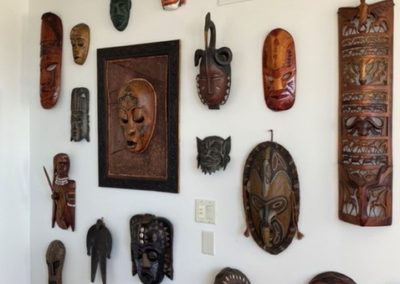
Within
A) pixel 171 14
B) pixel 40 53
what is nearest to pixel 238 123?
pixel 171 14

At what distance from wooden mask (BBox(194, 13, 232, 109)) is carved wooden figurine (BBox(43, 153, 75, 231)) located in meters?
0.83

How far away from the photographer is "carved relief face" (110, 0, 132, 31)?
1.72 meters

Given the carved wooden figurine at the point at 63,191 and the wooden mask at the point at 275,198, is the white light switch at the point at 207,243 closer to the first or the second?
the wooden mask at the point at 275,198

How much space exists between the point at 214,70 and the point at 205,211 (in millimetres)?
574

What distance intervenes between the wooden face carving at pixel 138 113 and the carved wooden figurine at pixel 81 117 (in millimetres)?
230

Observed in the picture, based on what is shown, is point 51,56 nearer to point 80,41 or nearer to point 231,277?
point 80,41

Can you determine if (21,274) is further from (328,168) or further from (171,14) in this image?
(328,168)

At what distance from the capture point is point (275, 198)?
1419 millimetres

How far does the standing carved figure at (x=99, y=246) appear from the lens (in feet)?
5.81

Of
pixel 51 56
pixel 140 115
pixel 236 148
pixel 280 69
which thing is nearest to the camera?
pixel 280 69

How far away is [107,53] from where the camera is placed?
178 cm

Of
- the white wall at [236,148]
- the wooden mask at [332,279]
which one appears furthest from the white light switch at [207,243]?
the wooden mask at [332,279]

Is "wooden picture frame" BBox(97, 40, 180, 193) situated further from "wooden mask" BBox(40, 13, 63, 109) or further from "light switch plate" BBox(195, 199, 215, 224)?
"wooden mask" BBox(40, 13, 63, 109)

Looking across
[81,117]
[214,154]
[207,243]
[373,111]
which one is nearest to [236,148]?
[214,154]
